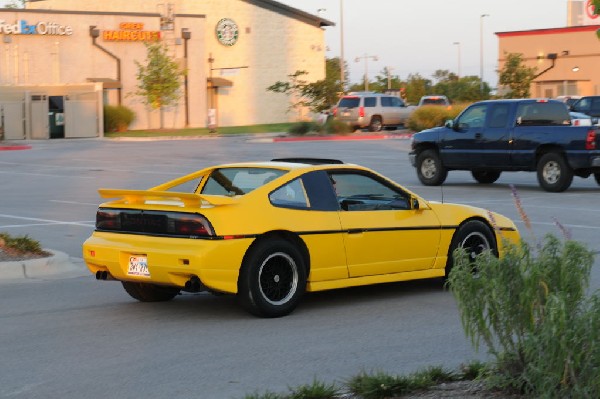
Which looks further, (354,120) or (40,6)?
(40,6)

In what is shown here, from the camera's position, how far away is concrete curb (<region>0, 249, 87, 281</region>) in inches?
457

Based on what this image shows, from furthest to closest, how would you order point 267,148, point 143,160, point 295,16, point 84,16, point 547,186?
point 295,16 < point 84,16 < point 267,148 < point 143,160 < point 547,186

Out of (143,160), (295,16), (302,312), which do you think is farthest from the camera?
(295,16)

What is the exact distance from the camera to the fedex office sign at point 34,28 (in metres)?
58.6

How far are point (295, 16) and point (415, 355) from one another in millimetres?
72375

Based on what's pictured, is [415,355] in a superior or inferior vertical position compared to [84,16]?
inferior

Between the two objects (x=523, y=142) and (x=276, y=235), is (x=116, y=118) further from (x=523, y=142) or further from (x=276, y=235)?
(x=276, y=235)

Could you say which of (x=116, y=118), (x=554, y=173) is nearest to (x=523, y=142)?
(x=554, y=173)

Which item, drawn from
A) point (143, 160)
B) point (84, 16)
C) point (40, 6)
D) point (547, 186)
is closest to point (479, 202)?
point (547, 186)

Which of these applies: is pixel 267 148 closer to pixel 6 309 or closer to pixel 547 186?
pixel 547 186

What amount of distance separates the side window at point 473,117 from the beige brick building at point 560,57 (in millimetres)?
49332

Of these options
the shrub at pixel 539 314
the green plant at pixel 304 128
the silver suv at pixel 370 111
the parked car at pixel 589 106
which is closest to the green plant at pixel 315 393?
the shrub at pixel 539 314

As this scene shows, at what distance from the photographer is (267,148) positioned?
40.7 m

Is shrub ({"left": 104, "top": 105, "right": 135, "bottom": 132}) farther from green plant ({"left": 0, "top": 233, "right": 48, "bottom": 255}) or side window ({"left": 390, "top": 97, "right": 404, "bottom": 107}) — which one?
green plant ({"left": 0, "top": 233, "right": 48, "bottom": 255})
